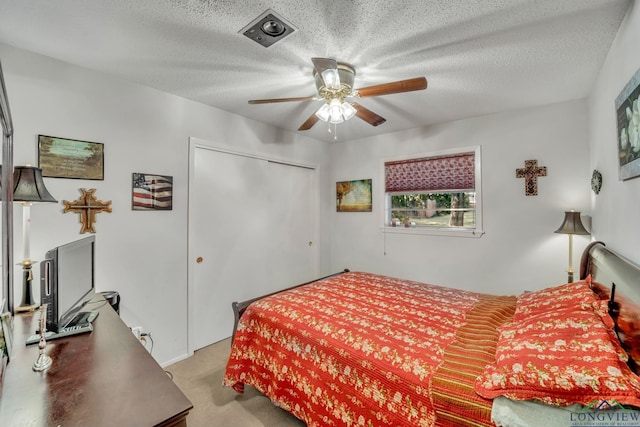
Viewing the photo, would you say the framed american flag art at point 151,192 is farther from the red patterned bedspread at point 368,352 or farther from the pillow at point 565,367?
the pillow at point 565,367

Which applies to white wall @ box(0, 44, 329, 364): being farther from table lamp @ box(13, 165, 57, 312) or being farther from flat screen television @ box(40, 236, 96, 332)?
flat screen television @ box(40, 236, 96, 332)

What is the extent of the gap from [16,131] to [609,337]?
3405mm

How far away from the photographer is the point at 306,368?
5.44 feet

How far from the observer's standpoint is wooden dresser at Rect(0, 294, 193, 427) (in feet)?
2.70

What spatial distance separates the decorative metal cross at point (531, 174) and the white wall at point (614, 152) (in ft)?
1.28

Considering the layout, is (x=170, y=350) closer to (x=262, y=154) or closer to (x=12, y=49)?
(x=262, y=154)

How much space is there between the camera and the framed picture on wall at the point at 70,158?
6.35 feet

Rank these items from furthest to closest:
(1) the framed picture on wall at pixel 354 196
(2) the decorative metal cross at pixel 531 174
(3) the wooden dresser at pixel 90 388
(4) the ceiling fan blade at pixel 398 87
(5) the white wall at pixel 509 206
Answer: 1. (1) the framed picture on wall at pixel 354 196
2. (2) the decorative metal cross at pixel 531 174
3. (5) the white wall at pixel 509 206
4. (4) the ceiling fan blade at pixel 398 87
5. (3) the wooden dresser at pixel 90 388

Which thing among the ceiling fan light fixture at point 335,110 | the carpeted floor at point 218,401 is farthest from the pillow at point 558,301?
the ceiling fan light fixture at point 335,110

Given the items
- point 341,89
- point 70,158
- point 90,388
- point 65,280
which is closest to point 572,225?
point 341,89

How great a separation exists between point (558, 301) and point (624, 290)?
386 mm

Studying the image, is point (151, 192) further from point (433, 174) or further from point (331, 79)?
point (433, 174)

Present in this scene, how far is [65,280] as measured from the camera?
1356 mm

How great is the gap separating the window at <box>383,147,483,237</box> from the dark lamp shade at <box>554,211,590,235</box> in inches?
29.2
